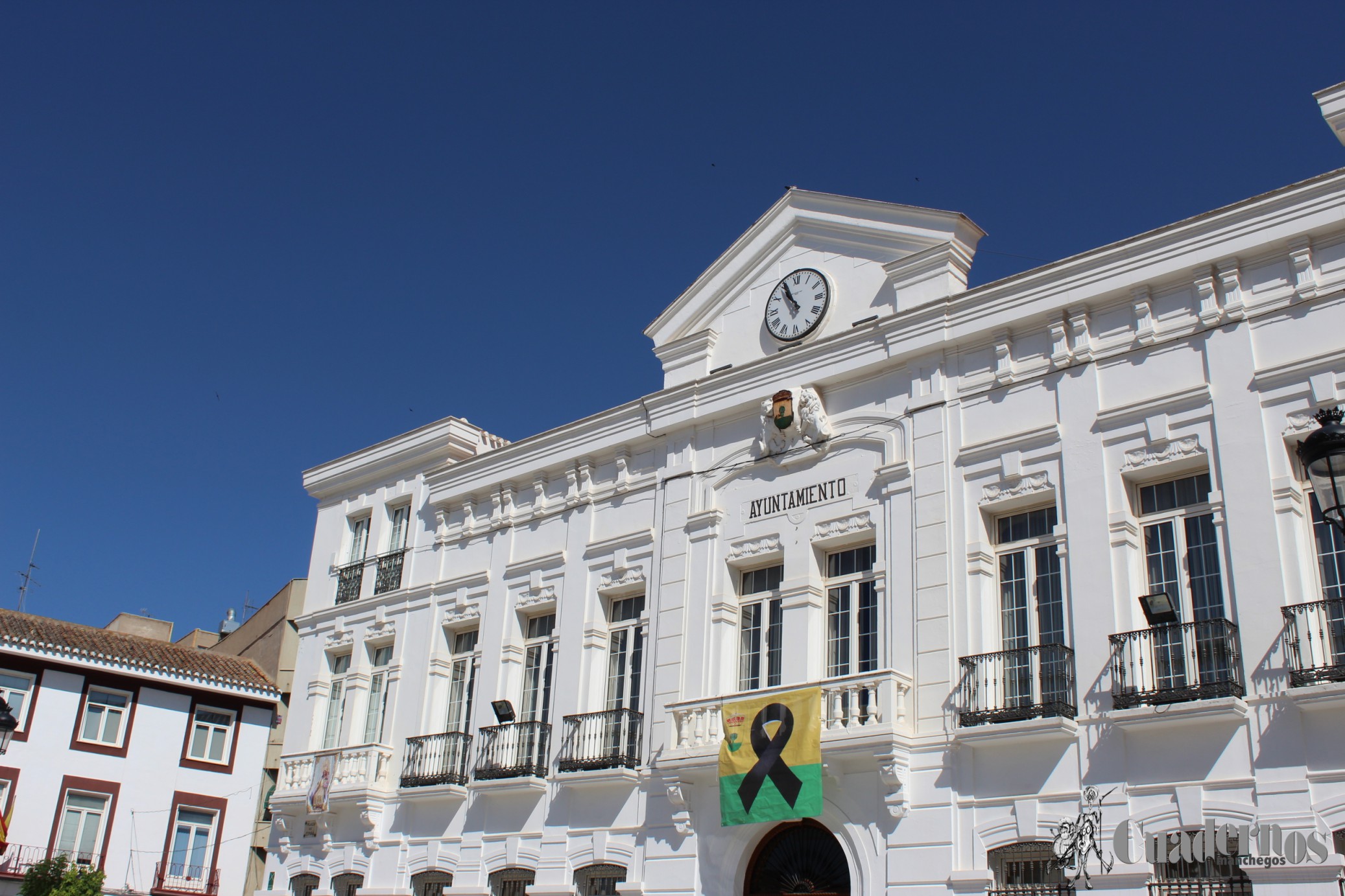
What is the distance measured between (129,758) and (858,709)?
1661 centimetres

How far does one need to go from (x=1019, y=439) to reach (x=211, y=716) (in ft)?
61.5

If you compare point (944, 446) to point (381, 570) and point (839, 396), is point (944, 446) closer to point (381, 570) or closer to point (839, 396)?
point (839, 396)

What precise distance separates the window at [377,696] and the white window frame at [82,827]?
6107 millimetres

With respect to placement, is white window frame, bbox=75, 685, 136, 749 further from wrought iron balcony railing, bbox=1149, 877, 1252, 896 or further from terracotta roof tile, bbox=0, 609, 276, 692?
wrought iron balcony railing, bbox=1149, 877, 1252, 896

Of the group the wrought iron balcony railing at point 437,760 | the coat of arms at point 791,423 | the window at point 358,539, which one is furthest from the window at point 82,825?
the coat of arms at point 791,423

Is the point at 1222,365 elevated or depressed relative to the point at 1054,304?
depressed

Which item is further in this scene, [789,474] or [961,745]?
[789,474]

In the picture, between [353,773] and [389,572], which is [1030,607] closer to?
[353,773]

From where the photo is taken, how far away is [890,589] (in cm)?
1636

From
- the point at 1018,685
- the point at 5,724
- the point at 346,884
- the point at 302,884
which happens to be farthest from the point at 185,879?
the point at 1018,685

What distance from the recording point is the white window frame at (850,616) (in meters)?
16.6

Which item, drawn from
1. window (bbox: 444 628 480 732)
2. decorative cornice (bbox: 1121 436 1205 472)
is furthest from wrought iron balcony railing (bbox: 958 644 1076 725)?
window (bbox: 444 628 480 732)

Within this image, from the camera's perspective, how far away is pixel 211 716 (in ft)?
87.8

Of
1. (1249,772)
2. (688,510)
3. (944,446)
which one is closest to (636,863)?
(688,510)
